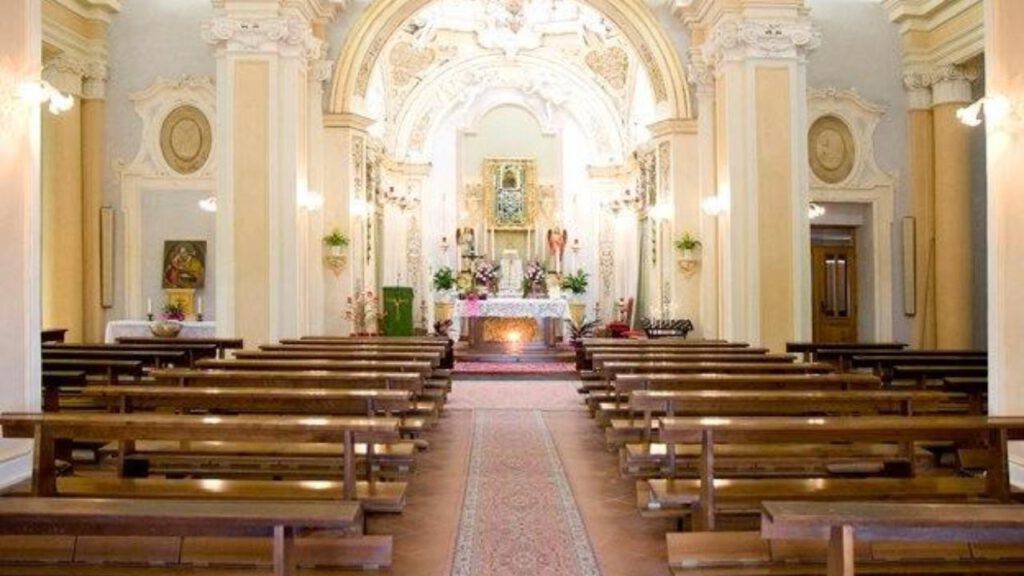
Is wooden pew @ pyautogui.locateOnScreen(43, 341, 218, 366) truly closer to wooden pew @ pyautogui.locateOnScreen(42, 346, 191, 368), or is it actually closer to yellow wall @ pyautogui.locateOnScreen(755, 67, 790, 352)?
wooden pew @ pyautogui.locateOnScreen(42, 346, 191, 368)

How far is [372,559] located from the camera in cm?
317

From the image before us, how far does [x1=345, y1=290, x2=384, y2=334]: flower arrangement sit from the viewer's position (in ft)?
46.0

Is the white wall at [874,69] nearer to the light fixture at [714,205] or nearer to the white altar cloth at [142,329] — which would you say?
the light fixture at [714,205]

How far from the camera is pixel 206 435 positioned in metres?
4.20

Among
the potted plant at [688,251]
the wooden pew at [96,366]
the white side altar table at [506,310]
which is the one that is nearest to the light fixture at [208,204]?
the white side altar table at [506,310]

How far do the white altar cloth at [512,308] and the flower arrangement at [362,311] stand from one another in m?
1.61

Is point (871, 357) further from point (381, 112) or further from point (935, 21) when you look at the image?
point (381, 112)

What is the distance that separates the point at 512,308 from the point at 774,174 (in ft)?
20.3

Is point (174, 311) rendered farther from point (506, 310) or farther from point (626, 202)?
point (626, 202)

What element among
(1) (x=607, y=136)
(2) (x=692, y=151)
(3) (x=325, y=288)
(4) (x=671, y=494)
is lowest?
(4) (x=671, y=494)

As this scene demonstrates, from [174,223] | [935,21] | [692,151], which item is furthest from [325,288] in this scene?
[935,21]

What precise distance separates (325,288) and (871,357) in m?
7.85

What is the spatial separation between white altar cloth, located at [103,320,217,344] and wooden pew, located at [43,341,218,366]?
2.96 m

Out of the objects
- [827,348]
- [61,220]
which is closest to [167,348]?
[61,220]
